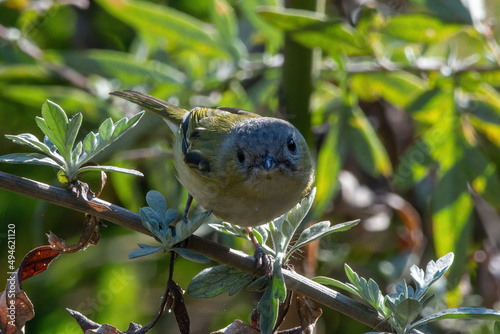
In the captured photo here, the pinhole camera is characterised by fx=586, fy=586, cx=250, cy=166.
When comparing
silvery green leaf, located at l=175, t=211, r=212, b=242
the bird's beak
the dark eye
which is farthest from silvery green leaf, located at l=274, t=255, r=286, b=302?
the dark eye

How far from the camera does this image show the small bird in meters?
2.01

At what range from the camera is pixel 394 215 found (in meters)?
3.51

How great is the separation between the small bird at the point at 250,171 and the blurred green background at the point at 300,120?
1.23 ft

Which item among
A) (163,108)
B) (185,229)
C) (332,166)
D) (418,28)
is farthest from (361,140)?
(185,229)

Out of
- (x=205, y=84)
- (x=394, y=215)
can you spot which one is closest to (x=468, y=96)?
(x=394, y=215)

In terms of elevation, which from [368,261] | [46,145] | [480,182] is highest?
[46,145]

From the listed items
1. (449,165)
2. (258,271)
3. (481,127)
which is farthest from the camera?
(481,127)

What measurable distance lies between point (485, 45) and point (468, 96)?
294mm

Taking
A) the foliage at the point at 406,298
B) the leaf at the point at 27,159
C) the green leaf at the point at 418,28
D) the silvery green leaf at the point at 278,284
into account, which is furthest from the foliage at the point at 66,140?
the green leaf at the point at 418,28

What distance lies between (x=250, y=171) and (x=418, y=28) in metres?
1.05

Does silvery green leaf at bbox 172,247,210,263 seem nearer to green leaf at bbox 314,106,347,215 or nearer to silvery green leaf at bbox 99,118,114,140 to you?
silvery green leaf at bbox 99,118,114,140

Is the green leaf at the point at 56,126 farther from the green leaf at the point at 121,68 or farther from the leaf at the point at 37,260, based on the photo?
the green leaf at the point at 121,68

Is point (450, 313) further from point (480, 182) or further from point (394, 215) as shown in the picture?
point (394, 215)

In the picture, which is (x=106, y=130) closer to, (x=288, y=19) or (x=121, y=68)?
(x=288, y=19)
